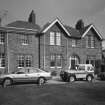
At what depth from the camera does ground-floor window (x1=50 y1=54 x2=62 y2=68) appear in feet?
88.9

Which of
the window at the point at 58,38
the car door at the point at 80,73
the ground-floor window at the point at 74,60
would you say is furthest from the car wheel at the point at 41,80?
the ground-floor window at the point at 74,60

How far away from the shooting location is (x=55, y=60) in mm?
27266

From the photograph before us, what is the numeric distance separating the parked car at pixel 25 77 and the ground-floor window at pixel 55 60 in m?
9.63

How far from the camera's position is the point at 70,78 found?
62.3 ft

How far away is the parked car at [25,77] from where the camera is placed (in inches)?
633

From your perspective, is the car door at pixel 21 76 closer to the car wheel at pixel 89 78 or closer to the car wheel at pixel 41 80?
the car wheel at pixel 41 80

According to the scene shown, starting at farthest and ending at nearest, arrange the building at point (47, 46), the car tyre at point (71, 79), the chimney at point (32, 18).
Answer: the chimney at point (32, 18) < the building at point (47, 46) < the car tyre at point (71, 79)

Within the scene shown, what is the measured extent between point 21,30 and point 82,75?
11.1m

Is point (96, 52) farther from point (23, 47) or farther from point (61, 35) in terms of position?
point (23, 47)

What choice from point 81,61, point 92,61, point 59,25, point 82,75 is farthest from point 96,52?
point 82,75

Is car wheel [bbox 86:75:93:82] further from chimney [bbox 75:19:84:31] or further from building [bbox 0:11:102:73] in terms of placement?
chimney [bbox 75:19:84:31]

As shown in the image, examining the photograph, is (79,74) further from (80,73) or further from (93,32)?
(93,32)

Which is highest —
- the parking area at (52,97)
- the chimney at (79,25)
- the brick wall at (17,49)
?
the chimney at (79,25)

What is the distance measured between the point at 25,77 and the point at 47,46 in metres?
10.7
